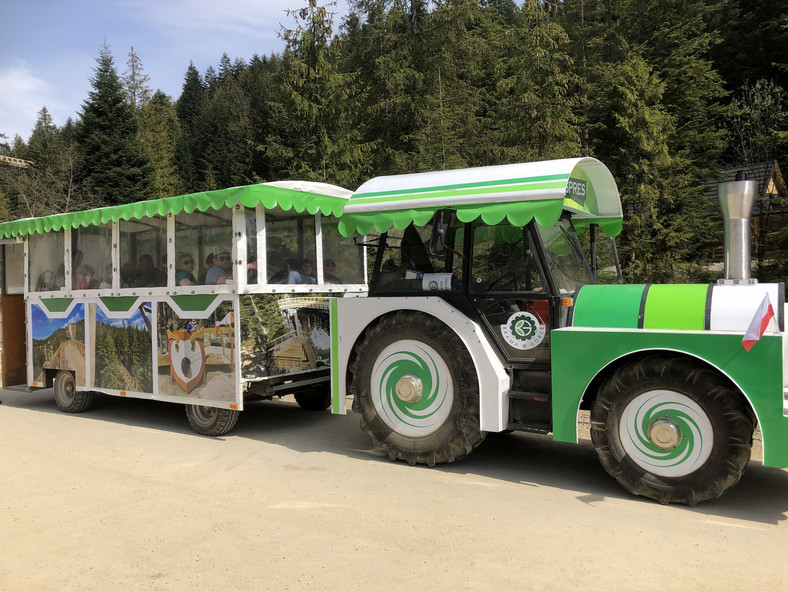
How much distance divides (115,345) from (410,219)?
16.3ft

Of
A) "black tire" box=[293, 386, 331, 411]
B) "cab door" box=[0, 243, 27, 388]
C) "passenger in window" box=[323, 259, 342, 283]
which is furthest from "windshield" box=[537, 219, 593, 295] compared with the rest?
"cab door" box=[0, 243, 27, 388]

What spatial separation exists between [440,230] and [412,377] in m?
1.45

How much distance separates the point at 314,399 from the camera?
917 centimetres

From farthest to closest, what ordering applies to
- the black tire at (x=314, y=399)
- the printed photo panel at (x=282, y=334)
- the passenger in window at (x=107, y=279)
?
the black tire at (x=314, y=399)
the passenger in window at (x=107, y=279)
the printed photo panel at (x=282, y=334)

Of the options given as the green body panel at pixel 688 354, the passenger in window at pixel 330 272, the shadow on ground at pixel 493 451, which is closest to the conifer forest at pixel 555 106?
the passenger in window at pixel 330 272

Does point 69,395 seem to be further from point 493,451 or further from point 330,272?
point 493,451

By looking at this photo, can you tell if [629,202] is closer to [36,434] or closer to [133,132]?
[36,434]

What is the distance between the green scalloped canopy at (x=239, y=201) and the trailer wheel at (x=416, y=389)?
2.04 m

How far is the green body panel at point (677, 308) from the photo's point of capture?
4773 millimetres

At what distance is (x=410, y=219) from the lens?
235 inches

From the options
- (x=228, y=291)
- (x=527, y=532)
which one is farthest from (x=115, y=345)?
(x=527, y=532)

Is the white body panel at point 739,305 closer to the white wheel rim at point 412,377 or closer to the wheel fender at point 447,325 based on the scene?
the wheel fender at point 447,325

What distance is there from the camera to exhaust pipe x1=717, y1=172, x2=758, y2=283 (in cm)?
491

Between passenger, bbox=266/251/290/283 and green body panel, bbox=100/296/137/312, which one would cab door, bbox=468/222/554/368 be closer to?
passenger, bbox=266/251/290/283
